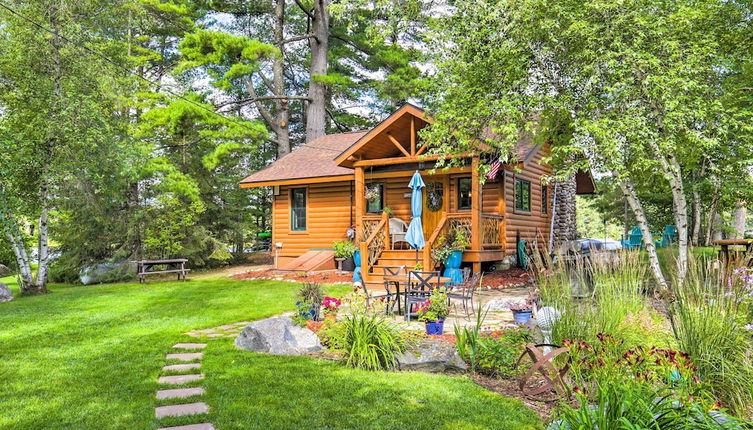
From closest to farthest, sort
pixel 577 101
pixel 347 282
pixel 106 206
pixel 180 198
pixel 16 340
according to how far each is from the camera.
A: 1. pixel 16 340
2. pixel 577 101
3. pixel 347 282
4. pixel 106 206
5. pixel 180 198

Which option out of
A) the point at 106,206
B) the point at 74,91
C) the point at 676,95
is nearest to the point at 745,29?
the point at 676,95

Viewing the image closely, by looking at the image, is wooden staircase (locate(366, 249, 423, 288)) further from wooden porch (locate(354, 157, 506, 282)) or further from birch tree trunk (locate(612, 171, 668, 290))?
birch tree trunk (locate(612, 171, 668, 290))

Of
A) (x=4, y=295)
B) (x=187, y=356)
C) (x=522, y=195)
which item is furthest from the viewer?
(x=522, y=195)

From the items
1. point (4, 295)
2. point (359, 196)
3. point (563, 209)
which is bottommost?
point (4, 295)

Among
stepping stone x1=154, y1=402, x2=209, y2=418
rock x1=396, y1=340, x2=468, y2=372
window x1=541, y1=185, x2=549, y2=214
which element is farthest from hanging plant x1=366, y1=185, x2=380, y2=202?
stepping stone x1=154, y1=402, x2=209, y2=418

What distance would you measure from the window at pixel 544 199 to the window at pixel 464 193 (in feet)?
15.9

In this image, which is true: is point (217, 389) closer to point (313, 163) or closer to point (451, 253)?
point (451, 253)

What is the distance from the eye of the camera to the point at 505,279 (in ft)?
39.5

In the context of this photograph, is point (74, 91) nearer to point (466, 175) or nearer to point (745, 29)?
point (466, 175)

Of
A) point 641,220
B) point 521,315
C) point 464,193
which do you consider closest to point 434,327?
point 521,315

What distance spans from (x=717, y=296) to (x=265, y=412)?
3.57 meters

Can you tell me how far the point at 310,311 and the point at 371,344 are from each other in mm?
1871

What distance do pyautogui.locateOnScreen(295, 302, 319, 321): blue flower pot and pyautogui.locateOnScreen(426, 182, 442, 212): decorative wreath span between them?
806 centimetres

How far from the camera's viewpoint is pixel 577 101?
8.68 meters
